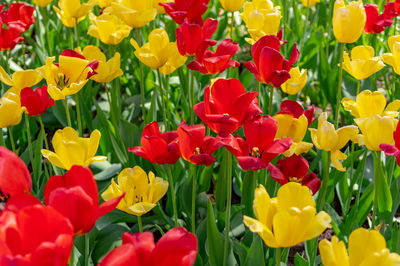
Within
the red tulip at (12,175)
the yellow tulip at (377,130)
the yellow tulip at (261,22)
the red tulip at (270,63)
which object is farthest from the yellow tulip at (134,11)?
the red tulip at (12,175)

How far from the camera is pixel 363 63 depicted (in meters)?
1.73

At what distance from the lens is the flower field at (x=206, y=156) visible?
2.85 feet

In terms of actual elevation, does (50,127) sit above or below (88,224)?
below

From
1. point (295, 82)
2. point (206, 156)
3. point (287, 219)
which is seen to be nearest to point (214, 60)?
point (295, 82)

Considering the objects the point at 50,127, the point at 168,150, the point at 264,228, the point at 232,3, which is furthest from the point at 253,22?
the point at 50,127

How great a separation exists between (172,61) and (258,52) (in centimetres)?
45

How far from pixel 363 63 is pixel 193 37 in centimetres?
52

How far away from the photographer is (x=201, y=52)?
1729mm

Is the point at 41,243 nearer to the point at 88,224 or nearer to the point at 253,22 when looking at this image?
the point at 88,224

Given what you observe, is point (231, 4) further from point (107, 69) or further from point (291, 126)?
point (291, 126)

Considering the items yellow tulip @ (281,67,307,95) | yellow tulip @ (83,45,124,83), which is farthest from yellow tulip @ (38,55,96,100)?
yellow tulip @ (281,67,307,95)

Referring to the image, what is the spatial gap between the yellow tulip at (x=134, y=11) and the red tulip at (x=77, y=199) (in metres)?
1.18

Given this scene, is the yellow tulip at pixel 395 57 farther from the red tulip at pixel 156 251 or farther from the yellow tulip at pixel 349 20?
the red tulip at pixel 156 251

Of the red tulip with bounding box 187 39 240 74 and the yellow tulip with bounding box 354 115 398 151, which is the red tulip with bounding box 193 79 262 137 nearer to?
the yellow tulip with bounding box 354 115 398 151
